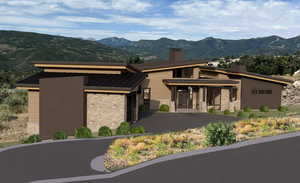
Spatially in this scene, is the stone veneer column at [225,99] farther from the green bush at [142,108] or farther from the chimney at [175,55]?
the green bush at [142,108]

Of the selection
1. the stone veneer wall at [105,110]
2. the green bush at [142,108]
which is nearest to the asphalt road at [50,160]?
the stone veneer wall at [105,110]

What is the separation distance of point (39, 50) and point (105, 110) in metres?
140

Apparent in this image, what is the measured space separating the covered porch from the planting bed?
20.5m

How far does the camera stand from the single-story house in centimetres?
2305

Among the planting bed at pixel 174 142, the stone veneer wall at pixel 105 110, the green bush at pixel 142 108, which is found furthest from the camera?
the green bush at pixel 142 108

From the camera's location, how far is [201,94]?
34.8 m

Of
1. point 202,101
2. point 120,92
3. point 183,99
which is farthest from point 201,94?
point 120,92

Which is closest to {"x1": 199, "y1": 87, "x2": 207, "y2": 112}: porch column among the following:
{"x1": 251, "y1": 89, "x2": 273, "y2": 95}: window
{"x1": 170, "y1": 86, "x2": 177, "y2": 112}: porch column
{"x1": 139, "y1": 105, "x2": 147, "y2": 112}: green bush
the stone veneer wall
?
{"x1": 170, "y1": 86, "x2": 177, "y2": 112}: porch column

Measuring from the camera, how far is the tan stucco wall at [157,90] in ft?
117

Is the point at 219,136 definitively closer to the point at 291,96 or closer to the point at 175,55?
the point at 175,55

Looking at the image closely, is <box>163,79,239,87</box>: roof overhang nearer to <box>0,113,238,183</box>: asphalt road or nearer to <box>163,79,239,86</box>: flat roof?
<box>163,79,239,86</box>: flat roof

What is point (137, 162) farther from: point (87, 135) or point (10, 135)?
point (10, 135)

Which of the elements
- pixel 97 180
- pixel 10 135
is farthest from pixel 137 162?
pixel 10 135

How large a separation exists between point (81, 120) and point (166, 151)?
12798 millimetres
